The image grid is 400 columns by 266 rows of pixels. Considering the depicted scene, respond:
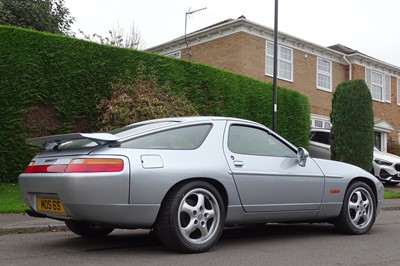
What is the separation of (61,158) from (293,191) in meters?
2.68

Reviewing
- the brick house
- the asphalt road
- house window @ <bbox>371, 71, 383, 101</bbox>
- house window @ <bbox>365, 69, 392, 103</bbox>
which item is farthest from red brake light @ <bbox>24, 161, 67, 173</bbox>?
house window @ <bbox>371, 71, 383, 101</bbox>

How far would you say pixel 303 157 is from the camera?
20.1 feet

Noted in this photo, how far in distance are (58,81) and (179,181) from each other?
23.4 ft

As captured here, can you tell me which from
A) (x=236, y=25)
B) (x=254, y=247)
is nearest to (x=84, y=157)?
(x=254, y=247)

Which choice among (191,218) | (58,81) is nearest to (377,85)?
(58,81)

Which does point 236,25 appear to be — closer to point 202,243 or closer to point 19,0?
point 19,0

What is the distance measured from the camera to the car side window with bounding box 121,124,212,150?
16.7ft

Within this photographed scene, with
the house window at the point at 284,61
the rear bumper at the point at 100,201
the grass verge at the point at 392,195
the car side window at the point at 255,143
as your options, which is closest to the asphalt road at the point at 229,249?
the rear bumper at the point at 100,201

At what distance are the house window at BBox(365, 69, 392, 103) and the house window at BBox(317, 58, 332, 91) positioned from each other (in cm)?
309

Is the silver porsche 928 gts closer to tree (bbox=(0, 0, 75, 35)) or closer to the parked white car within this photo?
the parked white car

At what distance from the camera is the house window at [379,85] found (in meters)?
27.4

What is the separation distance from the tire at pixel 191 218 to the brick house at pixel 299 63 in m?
15.5

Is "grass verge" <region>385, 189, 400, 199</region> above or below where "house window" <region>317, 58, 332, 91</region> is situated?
below

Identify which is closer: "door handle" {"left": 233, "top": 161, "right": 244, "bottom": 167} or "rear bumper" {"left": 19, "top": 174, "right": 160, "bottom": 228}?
"rear bumper" {"left": 19, "top": 174, "right": 160, "bottom": 228}
